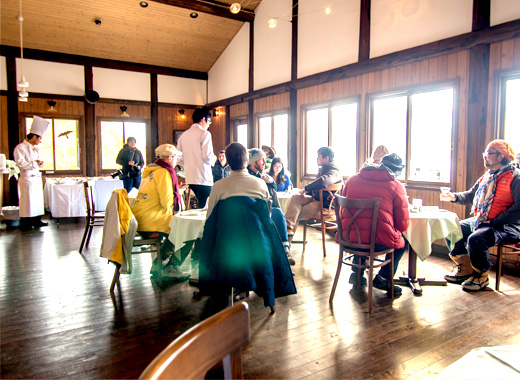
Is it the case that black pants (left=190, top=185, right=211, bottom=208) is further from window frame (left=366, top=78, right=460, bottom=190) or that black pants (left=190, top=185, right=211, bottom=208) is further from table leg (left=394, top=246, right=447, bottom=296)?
window frame (left=366, top=78, right=460, bottom=190)

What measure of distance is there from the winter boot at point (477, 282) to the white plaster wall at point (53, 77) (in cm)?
959

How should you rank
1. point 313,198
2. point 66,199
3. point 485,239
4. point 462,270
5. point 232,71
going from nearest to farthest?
point 485,239 → point 462,270 → point 313,198 → point 66,199 → point 232,71

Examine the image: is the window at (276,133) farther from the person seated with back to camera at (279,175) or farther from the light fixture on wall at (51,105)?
the light fixture on wall at (51,105)

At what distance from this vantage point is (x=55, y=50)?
911 centimetres

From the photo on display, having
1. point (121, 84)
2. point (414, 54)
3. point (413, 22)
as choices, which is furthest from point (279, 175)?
point (121, 84)

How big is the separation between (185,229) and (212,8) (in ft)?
23.1

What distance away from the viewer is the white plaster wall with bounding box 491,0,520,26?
4.20 m

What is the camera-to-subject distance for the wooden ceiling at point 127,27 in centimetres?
800

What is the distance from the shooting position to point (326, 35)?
268 inches

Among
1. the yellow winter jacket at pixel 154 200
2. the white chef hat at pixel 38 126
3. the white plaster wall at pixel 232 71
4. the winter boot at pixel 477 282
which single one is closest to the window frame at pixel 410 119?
the winter boot at pixel 477 282

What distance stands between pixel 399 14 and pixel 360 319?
4672mm

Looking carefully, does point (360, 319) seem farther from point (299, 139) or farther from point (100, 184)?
point (100, 184)

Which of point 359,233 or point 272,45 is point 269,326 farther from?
point 272,45

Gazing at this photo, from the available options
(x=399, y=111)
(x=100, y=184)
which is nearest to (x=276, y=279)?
(x=399, y=111)
